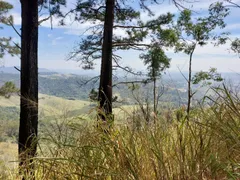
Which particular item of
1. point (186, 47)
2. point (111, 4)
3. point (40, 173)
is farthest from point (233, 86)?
point (186, 47)

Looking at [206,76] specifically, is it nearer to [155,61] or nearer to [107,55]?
[155,61]

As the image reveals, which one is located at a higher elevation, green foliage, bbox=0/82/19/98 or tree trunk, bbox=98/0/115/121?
Answer: tree trunk, bbox=98/0/115/121

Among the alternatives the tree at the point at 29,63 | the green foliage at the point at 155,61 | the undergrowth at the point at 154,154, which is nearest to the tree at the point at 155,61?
the green foliage at the point at 155,61

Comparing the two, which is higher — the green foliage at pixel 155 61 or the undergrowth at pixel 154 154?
the green foliage at pixel 155 61

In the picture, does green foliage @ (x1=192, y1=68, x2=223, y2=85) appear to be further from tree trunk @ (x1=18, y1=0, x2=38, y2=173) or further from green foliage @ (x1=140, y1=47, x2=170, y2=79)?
tree trunk @ (x1=18, y1=0, x2=38, y2=173)

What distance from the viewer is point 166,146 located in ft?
5.84

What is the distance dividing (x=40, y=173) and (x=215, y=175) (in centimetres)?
149

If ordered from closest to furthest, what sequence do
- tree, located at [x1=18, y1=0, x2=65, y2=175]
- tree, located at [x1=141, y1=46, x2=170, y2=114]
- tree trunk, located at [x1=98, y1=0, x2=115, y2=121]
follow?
1. tree, located at [x1=18, y1=0, x2=65, y2=175]
2. tree trunk, located at [x1=98, y1=0, x2=115, y2=121]
3. tree, located at [x1=141, y1=46, x2=170, y2=114]

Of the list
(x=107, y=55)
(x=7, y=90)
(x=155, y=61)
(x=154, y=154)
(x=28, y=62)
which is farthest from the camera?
(x=7, y=90)

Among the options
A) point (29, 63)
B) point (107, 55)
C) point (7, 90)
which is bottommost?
point (7, 90)

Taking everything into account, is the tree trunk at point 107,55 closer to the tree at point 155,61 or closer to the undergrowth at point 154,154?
the tree at point 155,61

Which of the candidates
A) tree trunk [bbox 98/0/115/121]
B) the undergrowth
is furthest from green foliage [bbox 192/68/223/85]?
the undergrowth

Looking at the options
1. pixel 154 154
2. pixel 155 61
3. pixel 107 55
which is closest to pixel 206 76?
pixel 155 61

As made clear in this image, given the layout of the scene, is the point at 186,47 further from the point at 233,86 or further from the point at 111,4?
the point at 233,86
